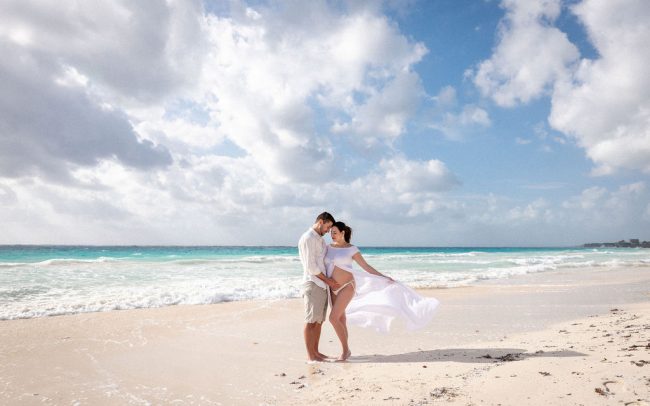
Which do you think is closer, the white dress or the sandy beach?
the sandy beach

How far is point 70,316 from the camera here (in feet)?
31.0

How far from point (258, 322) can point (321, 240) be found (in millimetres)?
3830

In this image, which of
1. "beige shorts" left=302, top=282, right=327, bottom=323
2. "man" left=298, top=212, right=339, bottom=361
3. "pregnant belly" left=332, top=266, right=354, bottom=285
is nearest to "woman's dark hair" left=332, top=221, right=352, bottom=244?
"man" left=298, top=212, right=339, bottom=361

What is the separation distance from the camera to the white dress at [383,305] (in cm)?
649

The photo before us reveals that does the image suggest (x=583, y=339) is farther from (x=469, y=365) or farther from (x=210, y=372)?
(x=210, y=372)

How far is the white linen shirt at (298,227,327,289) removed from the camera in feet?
19.3

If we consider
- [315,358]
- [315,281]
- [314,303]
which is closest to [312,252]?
[315,281]

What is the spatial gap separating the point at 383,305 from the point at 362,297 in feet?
1.28

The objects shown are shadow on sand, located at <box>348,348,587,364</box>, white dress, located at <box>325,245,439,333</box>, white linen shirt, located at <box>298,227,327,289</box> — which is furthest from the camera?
white dress, located at <box>325,245,439,333</box>

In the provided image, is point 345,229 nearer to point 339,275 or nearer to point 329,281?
point 339,275

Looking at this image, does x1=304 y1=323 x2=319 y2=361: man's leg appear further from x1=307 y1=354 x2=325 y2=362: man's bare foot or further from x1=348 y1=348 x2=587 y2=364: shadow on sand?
x1=348 y1=348 x2=587 y2=364: shadow on sand

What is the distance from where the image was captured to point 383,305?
6539 mm

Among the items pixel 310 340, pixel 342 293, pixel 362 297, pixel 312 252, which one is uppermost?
pixel 312 252

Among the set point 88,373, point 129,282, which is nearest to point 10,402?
point 88,373
